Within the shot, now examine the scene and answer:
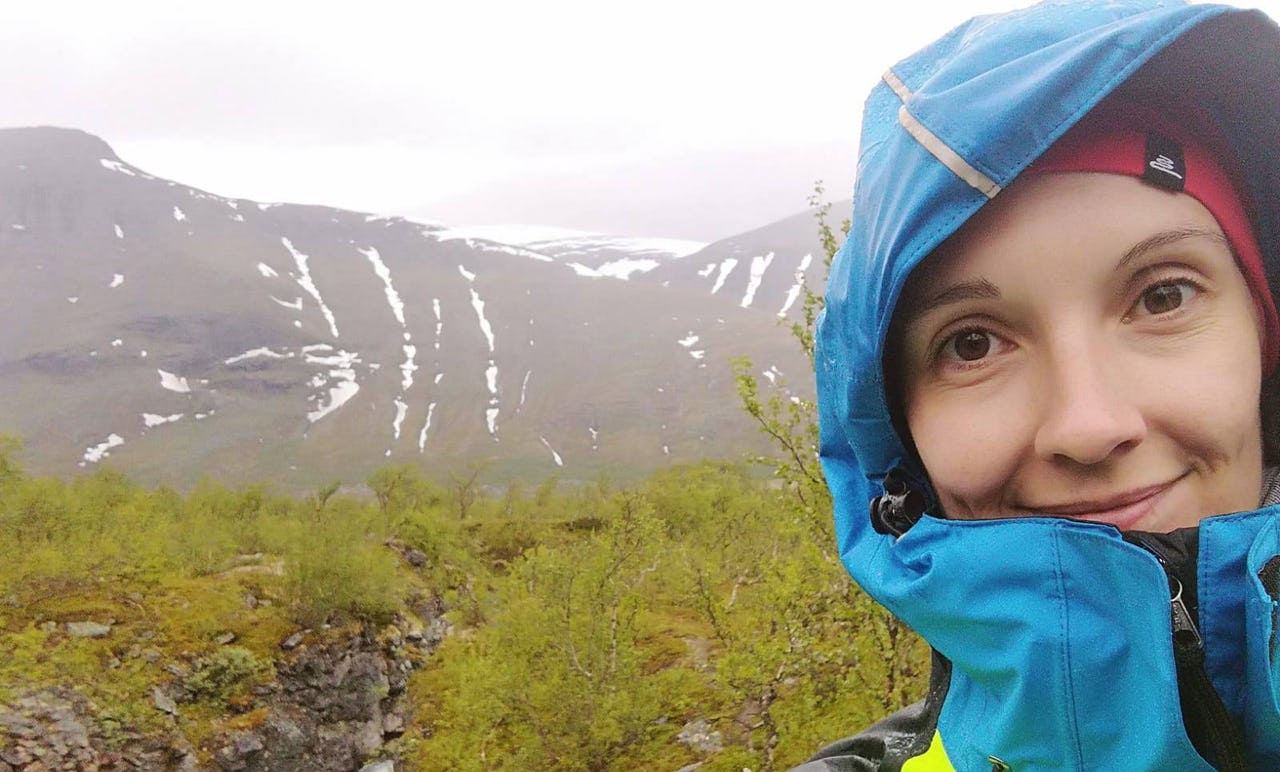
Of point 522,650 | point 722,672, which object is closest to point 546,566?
point 522,650

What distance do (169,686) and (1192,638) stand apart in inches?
875

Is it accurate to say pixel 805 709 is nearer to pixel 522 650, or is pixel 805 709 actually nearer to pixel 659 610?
pixel 522 650

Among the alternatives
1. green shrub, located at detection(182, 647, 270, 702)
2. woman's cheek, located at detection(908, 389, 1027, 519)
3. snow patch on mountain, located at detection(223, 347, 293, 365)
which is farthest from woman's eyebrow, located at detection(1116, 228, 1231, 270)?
snow patch on mountain, located at detection(223, 347, 293, 365)

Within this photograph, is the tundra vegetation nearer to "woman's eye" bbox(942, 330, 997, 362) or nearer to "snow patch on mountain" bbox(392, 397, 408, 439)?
"woman's eye" bbox(942, 330, 997, 362)

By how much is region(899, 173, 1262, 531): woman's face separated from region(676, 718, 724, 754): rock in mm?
12550

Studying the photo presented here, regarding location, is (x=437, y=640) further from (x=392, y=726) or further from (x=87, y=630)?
(x=87, y=630)

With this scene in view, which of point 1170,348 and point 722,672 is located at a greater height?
point 1170,348

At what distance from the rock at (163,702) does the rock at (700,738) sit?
13.0 metres

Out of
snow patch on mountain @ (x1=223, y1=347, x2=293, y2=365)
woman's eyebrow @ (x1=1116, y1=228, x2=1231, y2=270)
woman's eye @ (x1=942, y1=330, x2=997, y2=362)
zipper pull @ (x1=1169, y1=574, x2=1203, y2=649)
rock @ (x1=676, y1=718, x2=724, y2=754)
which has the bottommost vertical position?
snow patch on mountain @ (x1=223, y1=347, x2=293, y2=365)

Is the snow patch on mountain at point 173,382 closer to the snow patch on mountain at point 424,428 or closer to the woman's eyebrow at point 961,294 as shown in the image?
the snow patch on mountain at point 424,428

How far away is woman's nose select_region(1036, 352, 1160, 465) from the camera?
0.99 meters

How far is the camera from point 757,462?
24.6 ft

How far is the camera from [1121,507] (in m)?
1.05

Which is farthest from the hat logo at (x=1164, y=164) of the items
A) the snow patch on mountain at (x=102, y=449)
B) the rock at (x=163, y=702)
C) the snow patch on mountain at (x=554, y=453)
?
the snow patch on mountain at (x=102, y=449)
